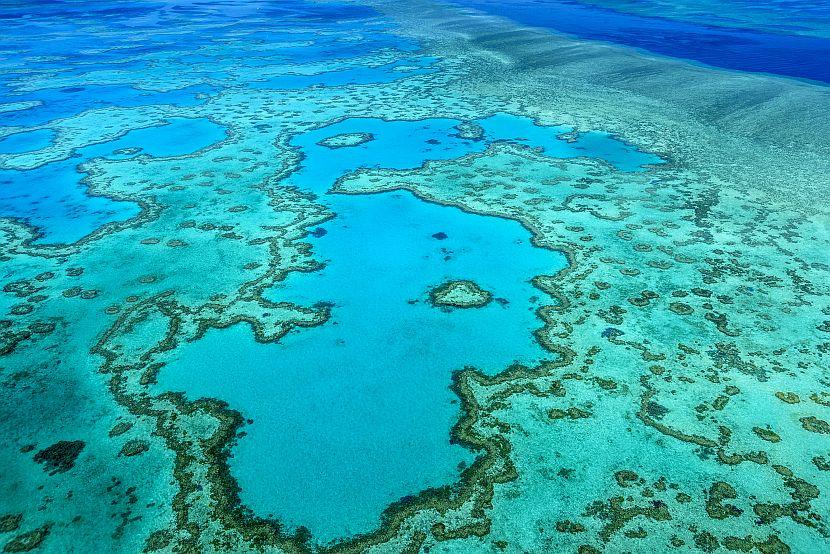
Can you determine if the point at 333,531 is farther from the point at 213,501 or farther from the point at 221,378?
the point at 221,378

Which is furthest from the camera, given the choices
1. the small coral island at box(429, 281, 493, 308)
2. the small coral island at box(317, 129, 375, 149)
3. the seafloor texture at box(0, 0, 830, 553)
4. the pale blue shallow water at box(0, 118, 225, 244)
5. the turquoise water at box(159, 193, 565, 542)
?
the small coral island at box(317, 129, 375, 149)

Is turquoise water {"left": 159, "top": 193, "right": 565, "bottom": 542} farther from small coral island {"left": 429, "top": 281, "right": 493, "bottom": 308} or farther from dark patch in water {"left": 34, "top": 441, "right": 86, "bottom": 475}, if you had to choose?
dark patch in water {"left": 34, "top": 441, "right": 86, "bottom": 475}

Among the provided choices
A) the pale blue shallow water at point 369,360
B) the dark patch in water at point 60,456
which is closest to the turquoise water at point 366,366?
the pale blue shallow water at point 369,360

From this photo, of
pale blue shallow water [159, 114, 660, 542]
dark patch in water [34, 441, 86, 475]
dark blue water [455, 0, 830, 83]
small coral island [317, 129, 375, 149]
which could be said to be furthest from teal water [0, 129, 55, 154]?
dark blue water [455, 0, 830, 83]

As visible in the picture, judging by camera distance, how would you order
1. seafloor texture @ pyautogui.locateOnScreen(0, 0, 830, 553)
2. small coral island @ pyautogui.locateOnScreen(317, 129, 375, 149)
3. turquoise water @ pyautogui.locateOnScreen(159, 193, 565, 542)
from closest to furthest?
seafloor texture @ pyautogui.locateOnScreen(0, 0, 830, 553)
turquoise water @ pyautogui.locateOnScreen(159, 193, 565, 542)
small coral island @ pyautogui.locateOnScreen(317, 129, 375, 149)

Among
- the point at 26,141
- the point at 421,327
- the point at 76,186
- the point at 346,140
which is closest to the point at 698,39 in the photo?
the point at 346,140

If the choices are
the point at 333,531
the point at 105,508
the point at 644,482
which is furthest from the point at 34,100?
the point at 644,482

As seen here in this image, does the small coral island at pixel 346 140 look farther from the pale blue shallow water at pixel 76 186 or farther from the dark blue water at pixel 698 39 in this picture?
the dark blue water at pixel 698 39

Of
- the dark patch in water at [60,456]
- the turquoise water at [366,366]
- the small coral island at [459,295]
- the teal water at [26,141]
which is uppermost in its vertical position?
the small coral island at [459,295]
